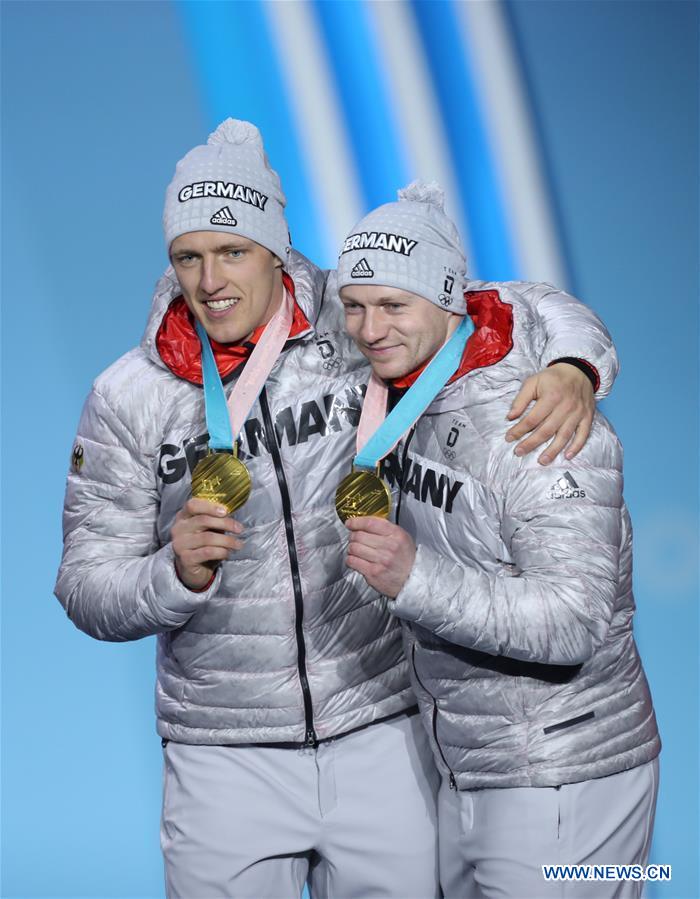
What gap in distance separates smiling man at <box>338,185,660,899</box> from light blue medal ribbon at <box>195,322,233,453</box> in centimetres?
26

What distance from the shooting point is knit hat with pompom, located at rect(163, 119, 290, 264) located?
221cm

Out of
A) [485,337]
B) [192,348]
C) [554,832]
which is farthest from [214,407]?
[554,832]

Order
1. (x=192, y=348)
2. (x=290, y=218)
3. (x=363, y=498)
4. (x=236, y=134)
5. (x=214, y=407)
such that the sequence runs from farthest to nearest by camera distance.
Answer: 1. (x=290, y=218)
2. (x=236, y=134)
3. (x=192, y=348)
4. (x=214, y=407)
5. (x=363, y=498)

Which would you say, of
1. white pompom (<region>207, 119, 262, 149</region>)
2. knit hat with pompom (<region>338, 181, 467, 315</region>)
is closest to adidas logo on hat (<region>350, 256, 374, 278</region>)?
knit hat with pompom (<region>338, 181, 467, 315</region>)

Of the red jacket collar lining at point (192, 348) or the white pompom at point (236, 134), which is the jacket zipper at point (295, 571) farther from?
the white pompom at point (236, 134)

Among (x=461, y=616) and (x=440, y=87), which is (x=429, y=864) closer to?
(x=461, y=616)

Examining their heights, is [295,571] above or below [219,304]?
below

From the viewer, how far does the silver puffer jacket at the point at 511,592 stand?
184cm

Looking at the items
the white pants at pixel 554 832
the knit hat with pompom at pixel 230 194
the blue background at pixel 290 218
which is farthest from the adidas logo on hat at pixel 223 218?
the blue background at pixel 290 218

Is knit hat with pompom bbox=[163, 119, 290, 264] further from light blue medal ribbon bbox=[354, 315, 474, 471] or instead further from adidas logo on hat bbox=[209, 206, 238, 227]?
light blue medal ribbon bbox=[354, 315, 474, 471]

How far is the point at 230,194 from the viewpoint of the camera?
2244 millimetres

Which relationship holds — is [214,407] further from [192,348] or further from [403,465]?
[403,465]

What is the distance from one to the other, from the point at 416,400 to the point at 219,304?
0.42 metres

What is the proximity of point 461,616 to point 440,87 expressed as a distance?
82.1 inches
